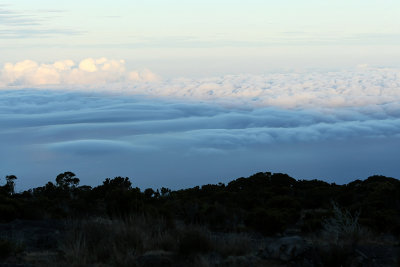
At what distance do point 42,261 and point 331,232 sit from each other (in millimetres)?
6355

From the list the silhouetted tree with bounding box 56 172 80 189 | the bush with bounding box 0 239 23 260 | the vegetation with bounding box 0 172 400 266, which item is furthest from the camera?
the silhouetted tree with bounding box 56 172 80 189

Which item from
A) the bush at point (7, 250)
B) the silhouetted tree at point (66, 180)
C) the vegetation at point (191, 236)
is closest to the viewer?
the vegetation at point (191, 236)

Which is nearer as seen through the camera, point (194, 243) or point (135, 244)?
point (194, 243)

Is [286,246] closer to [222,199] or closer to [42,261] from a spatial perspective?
[42,261]

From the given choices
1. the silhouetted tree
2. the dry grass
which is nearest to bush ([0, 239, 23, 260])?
the dry grass

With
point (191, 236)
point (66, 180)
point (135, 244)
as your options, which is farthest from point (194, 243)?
point (66, 180)

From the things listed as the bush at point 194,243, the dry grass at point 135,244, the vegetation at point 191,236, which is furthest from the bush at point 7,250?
the bush at point 194,243

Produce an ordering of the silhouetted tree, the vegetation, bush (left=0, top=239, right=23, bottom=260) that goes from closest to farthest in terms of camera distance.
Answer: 1. the vegetation
2. bush (left=0, top=239, right=23, bottom=260)
3. the silhouetted tree

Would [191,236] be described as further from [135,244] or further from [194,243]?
[135,244]

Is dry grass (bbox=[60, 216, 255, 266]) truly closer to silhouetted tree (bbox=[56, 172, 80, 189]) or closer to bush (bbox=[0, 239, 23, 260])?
bush (bbox=[0, 239, 23, 260])

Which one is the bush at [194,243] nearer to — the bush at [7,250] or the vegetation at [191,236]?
the vegetation at [191,236]

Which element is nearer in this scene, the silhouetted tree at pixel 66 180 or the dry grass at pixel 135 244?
the dry grass at pixel 135 244

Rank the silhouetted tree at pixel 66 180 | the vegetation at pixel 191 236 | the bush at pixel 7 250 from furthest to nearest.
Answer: the silhouetted tree at pixel 66 180
the bush at pixel 7 250
the vegetation at pixel 191 236

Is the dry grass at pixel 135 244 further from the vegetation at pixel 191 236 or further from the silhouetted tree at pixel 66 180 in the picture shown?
the silhouetted tree at pixel 66 180
